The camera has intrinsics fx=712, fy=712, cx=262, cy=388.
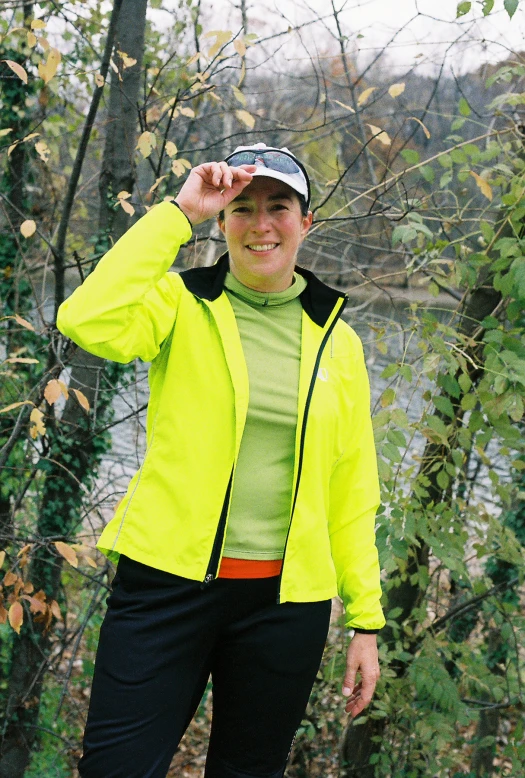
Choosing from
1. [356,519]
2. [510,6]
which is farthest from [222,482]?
[510,6]

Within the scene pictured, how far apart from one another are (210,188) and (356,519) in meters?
0.91

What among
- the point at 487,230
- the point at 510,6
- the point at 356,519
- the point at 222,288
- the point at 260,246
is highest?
the point at 510,6

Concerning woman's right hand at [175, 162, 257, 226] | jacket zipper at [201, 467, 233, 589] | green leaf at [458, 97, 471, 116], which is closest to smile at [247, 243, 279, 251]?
woman's right hand at [175, 162, 257, 226]

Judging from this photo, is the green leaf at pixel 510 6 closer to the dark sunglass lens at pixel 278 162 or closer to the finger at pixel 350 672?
the dark sunglass lens at pixel 278 162

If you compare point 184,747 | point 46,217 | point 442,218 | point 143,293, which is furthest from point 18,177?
point 184,747

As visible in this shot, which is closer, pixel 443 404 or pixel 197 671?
pixel 197 671

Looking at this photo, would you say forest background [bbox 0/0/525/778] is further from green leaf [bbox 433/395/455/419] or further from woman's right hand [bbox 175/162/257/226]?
woman's right hand [bbox 175/162/257/226]

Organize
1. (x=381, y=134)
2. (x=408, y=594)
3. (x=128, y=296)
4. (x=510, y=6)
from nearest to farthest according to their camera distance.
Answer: (x=128, y=296) → (x=510, y=6) → (x=381, y=134) → (x=408, y=594)

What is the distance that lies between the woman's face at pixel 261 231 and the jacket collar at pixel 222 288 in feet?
0.16

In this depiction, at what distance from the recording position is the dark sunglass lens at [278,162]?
1722 millimetres

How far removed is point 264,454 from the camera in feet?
5.43

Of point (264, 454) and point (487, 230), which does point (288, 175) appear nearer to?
point (264, 454)

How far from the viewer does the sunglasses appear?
172 centimetres

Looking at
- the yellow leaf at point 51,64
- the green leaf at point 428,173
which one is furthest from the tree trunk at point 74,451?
the green leaf at point 428,173
